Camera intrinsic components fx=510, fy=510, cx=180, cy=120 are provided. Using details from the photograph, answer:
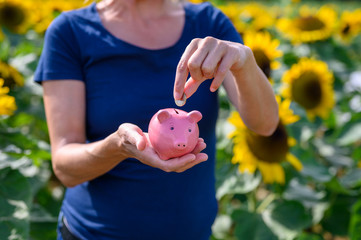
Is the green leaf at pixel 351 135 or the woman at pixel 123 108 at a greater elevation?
the woman at pixel 123 108

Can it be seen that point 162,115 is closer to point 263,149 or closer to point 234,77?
point 234,77

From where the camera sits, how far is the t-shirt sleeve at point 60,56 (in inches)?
39.9

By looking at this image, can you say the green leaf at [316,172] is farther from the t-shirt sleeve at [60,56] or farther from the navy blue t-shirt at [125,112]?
the t-shirt sleeve at [60,56]

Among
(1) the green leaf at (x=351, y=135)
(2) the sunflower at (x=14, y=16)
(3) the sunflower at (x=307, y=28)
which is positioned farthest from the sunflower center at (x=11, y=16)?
(1) the green leaf at (x=351, y=135)

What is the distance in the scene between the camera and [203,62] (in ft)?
2.47

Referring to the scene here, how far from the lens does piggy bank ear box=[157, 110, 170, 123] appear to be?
2.48 ft

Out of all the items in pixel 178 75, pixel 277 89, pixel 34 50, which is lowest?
pixel 277 89

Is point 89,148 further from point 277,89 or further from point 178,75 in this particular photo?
point 277,89

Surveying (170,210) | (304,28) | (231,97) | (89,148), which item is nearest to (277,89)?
(304,28)

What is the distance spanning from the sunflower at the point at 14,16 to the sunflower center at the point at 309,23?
121 centimetres

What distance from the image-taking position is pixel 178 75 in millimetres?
744

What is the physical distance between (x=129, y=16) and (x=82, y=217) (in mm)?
434

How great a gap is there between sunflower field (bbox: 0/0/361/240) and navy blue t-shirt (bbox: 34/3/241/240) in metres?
0.23

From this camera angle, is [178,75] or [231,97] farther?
[231,97]
